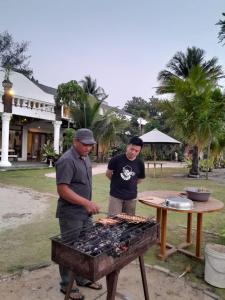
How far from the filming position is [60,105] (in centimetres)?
1981

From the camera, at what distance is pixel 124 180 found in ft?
13.9

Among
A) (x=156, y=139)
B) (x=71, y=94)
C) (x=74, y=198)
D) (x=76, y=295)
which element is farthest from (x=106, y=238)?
(x=71, y=94)

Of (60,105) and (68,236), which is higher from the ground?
(60,105)

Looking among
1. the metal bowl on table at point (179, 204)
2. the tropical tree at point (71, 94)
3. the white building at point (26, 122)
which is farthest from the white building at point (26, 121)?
the metal bowl on table at point (179, 204)

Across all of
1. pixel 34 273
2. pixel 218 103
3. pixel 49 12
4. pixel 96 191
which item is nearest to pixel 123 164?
pixel 34 273

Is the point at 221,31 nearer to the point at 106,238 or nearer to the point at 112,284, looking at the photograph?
the point at 106,238

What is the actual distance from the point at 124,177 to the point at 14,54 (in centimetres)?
3565


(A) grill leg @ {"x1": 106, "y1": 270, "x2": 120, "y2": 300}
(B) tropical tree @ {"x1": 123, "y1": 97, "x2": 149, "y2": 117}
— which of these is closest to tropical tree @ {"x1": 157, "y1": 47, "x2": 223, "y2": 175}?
(A) grill leg @ {"x1": 106, "y1": 270, "x2": 120, "y2": 300}

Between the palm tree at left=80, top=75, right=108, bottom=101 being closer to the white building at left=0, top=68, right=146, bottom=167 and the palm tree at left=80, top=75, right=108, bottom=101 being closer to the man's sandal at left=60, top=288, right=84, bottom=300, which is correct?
the white building at left=0, top=68, right=146, bottom=167

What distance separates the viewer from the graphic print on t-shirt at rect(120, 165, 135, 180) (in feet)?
13.9

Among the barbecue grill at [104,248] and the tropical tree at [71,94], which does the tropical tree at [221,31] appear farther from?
the tropical tree at [71,94]

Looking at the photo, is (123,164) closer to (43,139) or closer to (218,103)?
(218,103)

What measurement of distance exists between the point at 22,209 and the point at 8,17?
32720 mm

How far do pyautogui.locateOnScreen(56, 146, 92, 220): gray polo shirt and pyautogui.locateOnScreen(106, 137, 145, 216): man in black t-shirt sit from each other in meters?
0.97
